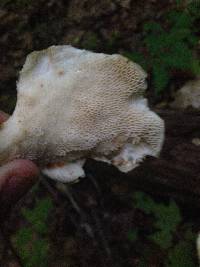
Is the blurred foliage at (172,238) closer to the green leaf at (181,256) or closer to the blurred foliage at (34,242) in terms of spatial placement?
the green leaf at (181,256)

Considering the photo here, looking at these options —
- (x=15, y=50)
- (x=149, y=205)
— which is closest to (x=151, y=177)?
(x=149, y=205)

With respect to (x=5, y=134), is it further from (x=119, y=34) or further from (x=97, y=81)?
(x=119, y=34)

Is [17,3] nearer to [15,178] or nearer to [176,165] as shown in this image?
[176,165]

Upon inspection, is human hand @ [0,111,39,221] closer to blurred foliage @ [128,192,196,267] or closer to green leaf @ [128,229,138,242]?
blurred foliage @ [128,192,196,267]

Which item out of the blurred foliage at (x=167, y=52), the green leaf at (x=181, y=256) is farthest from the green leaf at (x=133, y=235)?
the blurred foliage at (x=167, y=52)

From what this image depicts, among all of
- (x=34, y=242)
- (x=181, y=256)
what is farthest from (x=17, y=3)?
(x=181, y=256)
